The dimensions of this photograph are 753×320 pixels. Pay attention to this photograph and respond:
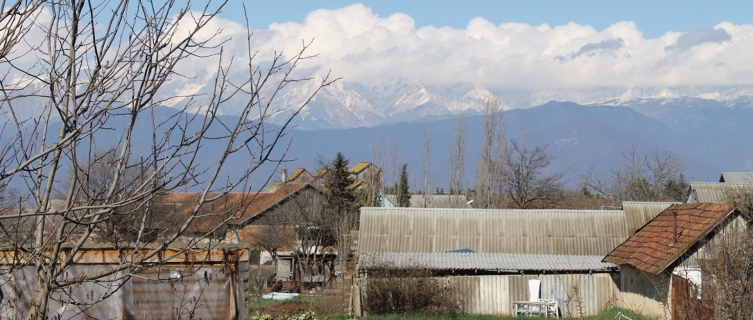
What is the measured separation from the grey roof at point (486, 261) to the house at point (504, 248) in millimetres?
35

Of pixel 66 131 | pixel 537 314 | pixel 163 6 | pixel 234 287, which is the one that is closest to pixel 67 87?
pixel 66 131

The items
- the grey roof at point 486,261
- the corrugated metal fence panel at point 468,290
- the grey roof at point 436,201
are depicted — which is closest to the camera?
the grey roof at point 486,261

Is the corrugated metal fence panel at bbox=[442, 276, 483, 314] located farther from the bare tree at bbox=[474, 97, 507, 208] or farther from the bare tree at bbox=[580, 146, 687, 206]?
the bare tree at bbox=[474, 97, 507, 208]

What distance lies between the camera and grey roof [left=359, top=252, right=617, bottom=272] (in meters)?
25.9

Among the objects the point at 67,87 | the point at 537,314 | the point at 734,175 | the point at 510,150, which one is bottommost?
the point at 537,314

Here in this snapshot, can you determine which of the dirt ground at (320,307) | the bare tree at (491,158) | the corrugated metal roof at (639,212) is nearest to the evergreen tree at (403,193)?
the bare tree at (491,158)

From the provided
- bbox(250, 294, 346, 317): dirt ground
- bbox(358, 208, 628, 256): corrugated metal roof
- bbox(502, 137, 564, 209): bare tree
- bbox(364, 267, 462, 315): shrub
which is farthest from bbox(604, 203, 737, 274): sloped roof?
bbox(502, 137, 564, 209): bare tree

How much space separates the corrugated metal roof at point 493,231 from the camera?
100 ft

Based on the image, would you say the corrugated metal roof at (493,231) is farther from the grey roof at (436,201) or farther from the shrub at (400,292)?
the grey roof at (436,201)

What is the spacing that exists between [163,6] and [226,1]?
1.12 ft

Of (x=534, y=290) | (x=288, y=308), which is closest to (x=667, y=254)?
(x=534, y=290)

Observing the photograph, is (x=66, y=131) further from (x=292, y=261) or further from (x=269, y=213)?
(x=269, y=213)

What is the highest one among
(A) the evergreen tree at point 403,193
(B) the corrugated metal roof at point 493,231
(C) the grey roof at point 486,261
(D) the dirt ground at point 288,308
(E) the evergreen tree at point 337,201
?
(A) the evergreen tree at point 403,193

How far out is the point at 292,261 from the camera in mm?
41438
